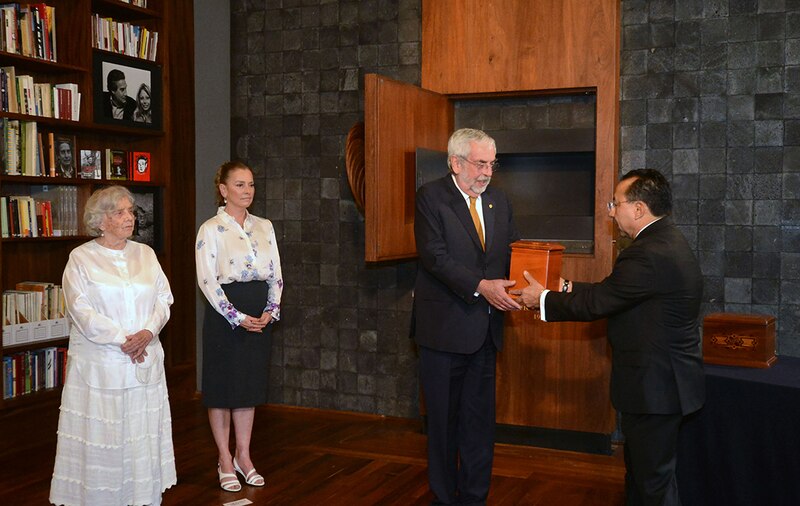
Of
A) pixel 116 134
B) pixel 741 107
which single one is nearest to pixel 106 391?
pixel 116 134

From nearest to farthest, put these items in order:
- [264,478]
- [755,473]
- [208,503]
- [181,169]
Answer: [755,473]
[208,503]
[264,478]
[181,169]

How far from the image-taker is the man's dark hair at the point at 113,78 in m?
5.56

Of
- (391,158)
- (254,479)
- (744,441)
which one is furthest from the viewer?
(391,158)

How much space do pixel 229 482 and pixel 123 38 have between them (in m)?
3.24

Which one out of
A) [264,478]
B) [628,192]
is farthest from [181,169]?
[628,192]

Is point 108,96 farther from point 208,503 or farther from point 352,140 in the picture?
point 208,503

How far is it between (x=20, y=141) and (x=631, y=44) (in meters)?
3.70

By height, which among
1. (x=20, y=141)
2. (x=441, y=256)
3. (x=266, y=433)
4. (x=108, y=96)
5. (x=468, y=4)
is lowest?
(x=266, y=433)

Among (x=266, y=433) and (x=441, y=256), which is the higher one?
(x=441, y=256)

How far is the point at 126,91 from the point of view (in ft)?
18.7

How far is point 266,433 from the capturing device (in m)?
5.29

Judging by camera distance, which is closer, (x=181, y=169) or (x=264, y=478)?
(x=264, y=478)

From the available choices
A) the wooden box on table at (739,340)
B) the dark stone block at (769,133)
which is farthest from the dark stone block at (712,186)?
the wooden box on table at (739,340)

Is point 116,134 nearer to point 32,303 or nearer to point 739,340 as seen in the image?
point 32,303
